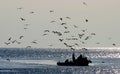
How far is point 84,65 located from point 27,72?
121 feet

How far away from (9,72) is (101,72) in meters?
19.0

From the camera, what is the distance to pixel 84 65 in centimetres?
14188

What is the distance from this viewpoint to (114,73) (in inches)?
4419

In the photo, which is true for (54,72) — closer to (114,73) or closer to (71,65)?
(114,73)

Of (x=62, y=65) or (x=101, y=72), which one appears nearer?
(x=101, y=72)

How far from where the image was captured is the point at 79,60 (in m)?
144

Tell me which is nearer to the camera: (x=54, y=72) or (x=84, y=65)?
(x=54, y=72)

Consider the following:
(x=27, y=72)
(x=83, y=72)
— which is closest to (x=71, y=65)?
(x=83, y=72)

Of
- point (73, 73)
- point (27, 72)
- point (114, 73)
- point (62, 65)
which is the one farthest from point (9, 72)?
point (62, 65)

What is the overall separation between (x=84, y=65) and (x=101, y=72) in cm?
2906

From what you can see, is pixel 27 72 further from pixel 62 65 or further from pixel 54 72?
pixel 62 65

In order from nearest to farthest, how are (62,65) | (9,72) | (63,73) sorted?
(9,72)
(63,73)
(62,65)

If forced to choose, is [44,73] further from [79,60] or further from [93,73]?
[79,60]

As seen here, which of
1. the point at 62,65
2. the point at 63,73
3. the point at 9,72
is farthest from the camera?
the point at 62,65
